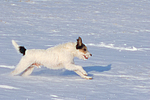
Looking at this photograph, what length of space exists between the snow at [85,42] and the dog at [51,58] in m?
0.28

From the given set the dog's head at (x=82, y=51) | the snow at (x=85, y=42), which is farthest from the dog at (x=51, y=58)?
the snow at (x=85, y=42)

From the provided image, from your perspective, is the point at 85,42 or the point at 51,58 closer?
the point at 51,58

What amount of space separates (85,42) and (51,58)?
7.10 meters

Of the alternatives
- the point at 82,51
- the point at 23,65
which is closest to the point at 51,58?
the point at 23,65

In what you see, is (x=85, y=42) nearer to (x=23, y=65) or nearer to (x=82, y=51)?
(x=82, y=51)

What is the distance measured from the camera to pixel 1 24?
18.8 meters

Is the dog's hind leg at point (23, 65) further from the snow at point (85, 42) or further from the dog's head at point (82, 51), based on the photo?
the dog's head at point (82, 51)

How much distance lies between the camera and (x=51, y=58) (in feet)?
27.4

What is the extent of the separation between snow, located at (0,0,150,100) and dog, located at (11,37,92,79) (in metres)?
0.28

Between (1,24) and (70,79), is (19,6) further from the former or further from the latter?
(70,79)

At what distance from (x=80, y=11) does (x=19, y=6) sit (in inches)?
195

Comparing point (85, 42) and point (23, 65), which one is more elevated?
point (85, 42)

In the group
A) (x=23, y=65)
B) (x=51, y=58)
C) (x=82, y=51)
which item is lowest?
(x=23, y=65)

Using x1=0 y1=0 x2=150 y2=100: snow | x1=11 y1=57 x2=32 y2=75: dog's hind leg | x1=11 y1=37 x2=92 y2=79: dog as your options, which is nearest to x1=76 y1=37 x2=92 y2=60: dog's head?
x1=11 y1=37 x2=92 y2=79: dog
